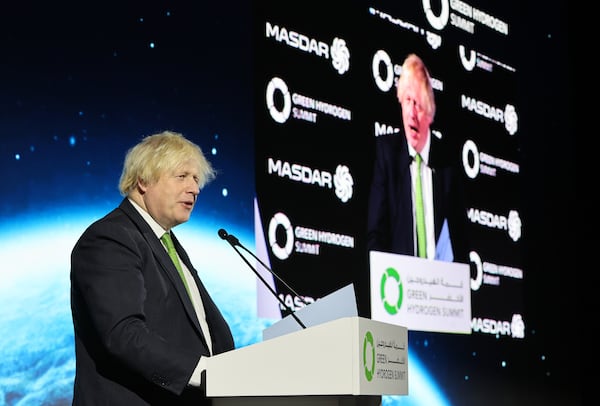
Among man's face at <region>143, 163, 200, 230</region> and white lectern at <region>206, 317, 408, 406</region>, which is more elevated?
man's face at <region>143, 163, 200, 230</region>

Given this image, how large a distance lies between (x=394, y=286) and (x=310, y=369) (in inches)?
120

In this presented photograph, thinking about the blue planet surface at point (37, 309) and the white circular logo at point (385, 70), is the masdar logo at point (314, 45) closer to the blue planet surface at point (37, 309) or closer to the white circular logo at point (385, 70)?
the white circular logo at point (385, 70)

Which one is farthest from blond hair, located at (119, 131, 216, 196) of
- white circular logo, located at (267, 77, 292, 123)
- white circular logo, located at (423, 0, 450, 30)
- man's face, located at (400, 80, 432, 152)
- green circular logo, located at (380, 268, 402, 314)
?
white circular logo, located at (423, 0, 450, 30)

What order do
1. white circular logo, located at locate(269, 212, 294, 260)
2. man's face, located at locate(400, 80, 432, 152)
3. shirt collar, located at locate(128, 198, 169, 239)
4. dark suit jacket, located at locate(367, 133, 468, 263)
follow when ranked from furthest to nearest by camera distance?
man's face, located at locate(400, 80, 432, 152)
dark suit jacket, located at locate(367, 133, 468, 263)
white circular logo, located at locate(269, 212, 294, 260)
shirt collar, located at locate(128, 198, 169, 239)

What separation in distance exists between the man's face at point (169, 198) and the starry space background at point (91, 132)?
101cm

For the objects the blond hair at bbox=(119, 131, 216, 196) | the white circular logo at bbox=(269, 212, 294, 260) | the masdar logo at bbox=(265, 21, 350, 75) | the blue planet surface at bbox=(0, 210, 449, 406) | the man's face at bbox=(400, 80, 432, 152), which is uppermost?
the masdar logo at bbox=(265, 21, 350, 75)

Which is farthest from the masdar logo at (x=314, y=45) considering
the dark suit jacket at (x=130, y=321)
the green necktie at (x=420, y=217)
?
the dark suit jacket at (x=130, y=321)

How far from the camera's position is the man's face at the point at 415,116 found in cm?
555

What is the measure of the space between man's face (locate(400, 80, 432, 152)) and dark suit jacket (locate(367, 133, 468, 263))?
8cm

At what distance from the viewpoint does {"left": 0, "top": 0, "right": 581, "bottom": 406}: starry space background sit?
3646 millimetres

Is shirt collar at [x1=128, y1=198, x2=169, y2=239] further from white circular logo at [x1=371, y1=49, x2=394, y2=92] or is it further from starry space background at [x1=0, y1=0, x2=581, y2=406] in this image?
white circular logo at [x1=371, y1=49, x2=394, y2=92]

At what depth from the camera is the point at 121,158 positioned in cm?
408

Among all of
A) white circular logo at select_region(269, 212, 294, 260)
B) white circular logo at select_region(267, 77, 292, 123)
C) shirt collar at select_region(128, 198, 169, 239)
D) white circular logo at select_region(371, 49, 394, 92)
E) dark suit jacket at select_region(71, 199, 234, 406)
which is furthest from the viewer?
white circular logo at select_region(371, 49, 394, 92)

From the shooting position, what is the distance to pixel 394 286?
5.19 meters
